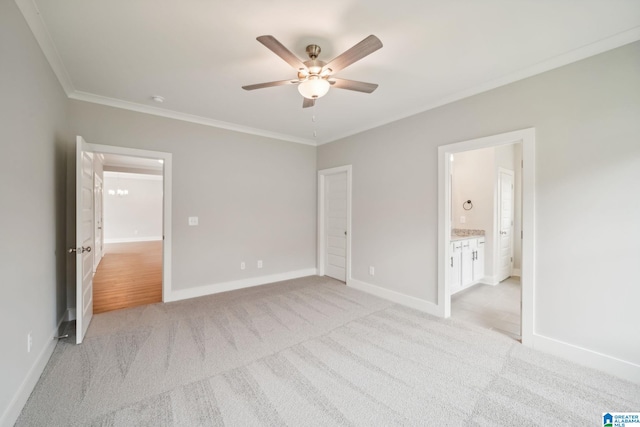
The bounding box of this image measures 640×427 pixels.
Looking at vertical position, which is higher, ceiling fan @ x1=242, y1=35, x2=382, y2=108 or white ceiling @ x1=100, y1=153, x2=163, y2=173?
white ceiling @ x1=100, y1=153, x2=163, y2=173

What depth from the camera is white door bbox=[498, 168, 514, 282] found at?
4.86 meters

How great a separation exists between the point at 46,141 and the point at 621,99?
16.2 ft

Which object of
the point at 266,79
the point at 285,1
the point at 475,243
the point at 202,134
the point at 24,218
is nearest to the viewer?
the point at 285,1

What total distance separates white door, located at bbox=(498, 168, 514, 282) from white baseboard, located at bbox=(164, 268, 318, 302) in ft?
11.9

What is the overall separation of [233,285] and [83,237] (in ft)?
6.96

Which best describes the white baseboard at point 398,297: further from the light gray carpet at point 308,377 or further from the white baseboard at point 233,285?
the white baseboard at point 233,285

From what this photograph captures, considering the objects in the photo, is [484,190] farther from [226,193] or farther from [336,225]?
[226,193]

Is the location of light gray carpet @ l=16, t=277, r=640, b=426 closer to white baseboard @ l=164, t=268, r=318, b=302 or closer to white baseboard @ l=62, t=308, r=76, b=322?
white baseboard @ l=62, t=308, r=76, b=322

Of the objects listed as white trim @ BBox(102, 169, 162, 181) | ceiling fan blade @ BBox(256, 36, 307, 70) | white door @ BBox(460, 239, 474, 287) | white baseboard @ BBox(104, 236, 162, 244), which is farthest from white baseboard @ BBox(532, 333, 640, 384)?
white baseboard @ BBox(104, 236, 162, 244)

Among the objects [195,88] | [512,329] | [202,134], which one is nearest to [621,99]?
[512,329]

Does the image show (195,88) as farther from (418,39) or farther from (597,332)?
(597,332)

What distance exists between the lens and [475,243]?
459cm

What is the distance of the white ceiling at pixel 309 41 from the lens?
1763 millimetres

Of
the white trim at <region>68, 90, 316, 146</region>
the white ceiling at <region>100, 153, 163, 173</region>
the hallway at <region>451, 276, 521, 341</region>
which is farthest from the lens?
the white ceiling at <region>100, 153, 163, 173</region>
